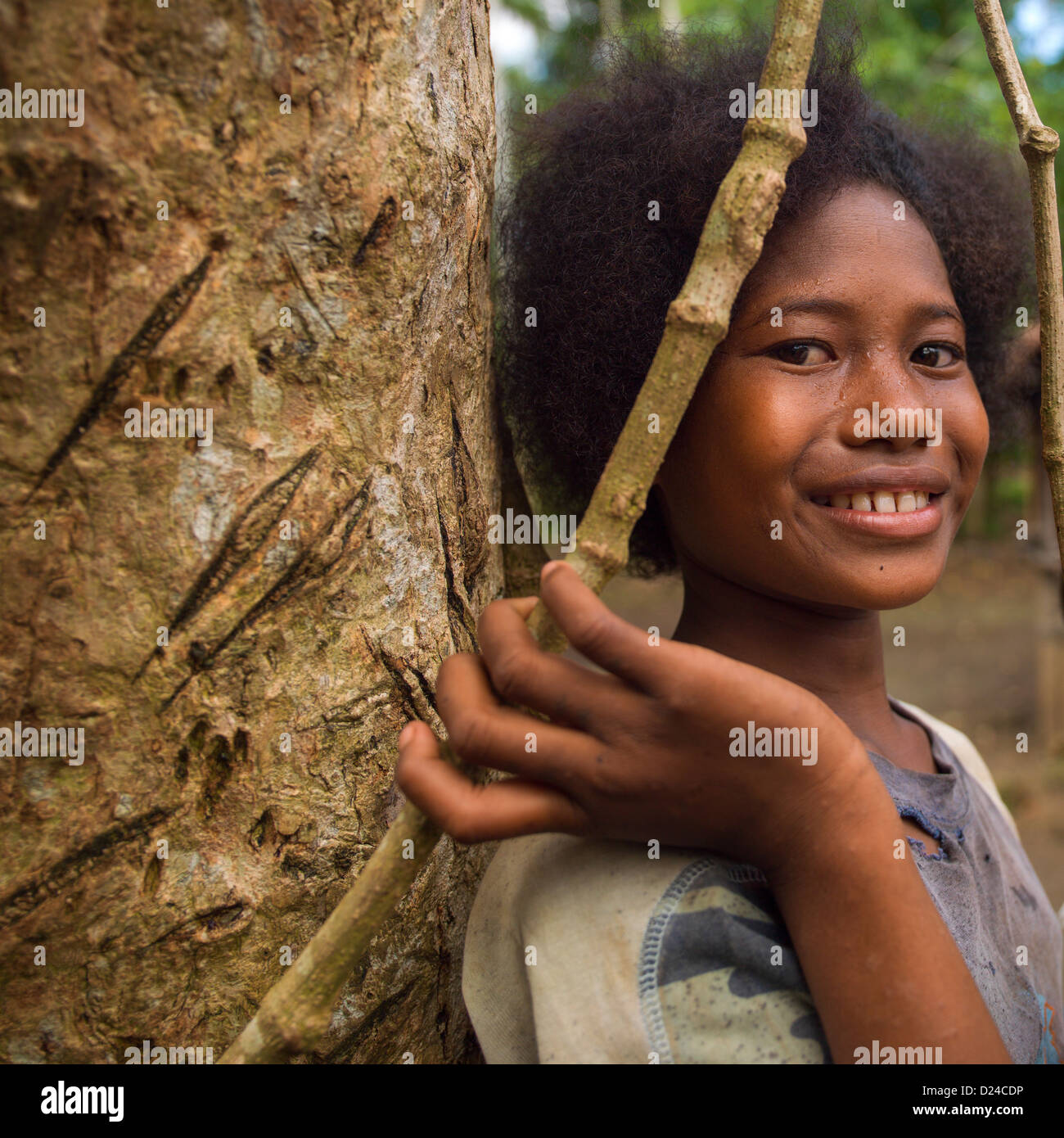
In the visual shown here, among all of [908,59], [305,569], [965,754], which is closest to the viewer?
[305,569]

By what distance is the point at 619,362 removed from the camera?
64.0 inches

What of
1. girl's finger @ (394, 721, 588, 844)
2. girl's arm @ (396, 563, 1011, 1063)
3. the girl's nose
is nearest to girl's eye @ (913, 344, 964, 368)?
the girl's nose

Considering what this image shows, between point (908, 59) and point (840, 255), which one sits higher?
point (908, 59)

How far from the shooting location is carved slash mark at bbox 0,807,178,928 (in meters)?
1.12

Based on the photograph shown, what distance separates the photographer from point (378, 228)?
1.15 meters

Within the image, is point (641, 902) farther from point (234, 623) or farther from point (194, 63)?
point (194, 63)

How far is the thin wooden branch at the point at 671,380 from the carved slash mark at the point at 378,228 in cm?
36

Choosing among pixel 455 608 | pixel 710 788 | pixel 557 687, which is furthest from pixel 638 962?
pixel 455 608

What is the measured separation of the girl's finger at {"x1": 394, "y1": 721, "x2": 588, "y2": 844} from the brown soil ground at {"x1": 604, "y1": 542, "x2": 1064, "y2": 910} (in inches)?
47.0

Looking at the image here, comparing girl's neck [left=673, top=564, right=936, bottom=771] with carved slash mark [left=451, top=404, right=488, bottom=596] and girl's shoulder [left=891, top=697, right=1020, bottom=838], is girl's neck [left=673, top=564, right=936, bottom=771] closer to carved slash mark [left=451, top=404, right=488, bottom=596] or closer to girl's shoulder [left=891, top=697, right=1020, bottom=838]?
girl's shoulder [left=891, top=697, right=1020, bottom=838]

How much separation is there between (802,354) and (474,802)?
2.72 ft

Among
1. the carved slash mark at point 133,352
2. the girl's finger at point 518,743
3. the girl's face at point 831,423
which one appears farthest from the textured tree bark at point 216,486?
the girl's face at point 831,423

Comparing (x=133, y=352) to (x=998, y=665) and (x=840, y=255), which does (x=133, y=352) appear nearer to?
(x=840, y=255)

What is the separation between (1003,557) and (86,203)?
15310 millimetres
